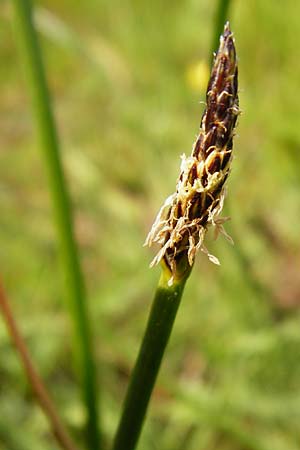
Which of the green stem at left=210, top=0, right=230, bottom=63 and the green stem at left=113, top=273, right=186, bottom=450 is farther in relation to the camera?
the green stem at left=210, top=0, right=230, bottom=63

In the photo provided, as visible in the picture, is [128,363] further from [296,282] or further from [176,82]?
[176,82]

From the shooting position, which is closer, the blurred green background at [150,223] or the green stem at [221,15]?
the green stem at [221,15]

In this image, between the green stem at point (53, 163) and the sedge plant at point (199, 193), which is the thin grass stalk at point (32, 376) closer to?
the green stem at point (53, 163)

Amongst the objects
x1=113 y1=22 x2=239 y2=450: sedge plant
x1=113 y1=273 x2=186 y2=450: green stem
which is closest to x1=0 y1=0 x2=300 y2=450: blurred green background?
x1=113 y1=273 x2=186 y2=450: green stem

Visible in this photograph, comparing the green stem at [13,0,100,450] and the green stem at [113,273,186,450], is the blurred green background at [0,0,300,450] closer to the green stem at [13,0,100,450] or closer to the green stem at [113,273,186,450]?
the green stem at [13,0,100,450]

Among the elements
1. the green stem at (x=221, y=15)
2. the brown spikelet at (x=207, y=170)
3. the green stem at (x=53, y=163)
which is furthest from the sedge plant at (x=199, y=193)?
the green stem at (x=221, y=15)

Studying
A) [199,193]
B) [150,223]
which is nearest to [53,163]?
[199,193]

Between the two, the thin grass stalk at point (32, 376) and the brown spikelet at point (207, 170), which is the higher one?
the brown spikelet at point (207, 170)
